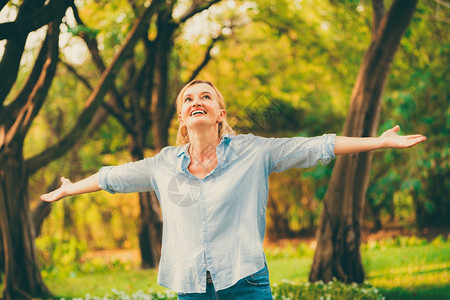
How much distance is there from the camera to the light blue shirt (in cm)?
254

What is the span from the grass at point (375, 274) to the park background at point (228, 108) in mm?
42

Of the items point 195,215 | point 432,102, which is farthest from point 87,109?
point 432,102

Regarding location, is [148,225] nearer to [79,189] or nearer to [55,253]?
[55,253]

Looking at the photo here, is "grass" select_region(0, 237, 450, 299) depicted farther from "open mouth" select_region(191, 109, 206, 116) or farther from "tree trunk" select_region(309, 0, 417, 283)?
"open mouth" select_region(191, 109, 206, 116)

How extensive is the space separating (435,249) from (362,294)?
13.5 feet

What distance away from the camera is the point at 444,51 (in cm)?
1063

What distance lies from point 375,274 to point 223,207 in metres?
5.95

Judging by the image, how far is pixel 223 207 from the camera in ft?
8.49

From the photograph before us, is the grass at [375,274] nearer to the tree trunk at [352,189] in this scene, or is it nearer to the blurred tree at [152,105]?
the tree trunk at [352,189]

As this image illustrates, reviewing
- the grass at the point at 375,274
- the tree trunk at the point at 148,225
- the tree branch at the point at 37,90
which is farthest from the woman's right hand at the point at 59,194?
the tree trunk at the point at 148,225

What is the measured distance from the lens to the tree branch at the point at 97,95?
23.7ft

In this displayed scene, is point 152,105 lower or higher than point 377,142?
higher

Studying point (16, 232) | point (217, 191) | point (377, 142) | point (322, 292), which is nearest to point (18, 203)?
Answer: point (16, 232)

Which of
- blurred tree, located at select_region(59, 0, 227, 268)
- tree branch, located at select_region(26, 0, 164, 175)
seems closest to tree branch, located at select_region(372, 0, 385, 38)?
tree branch, located at select_region(26, 0, 164, 175)
